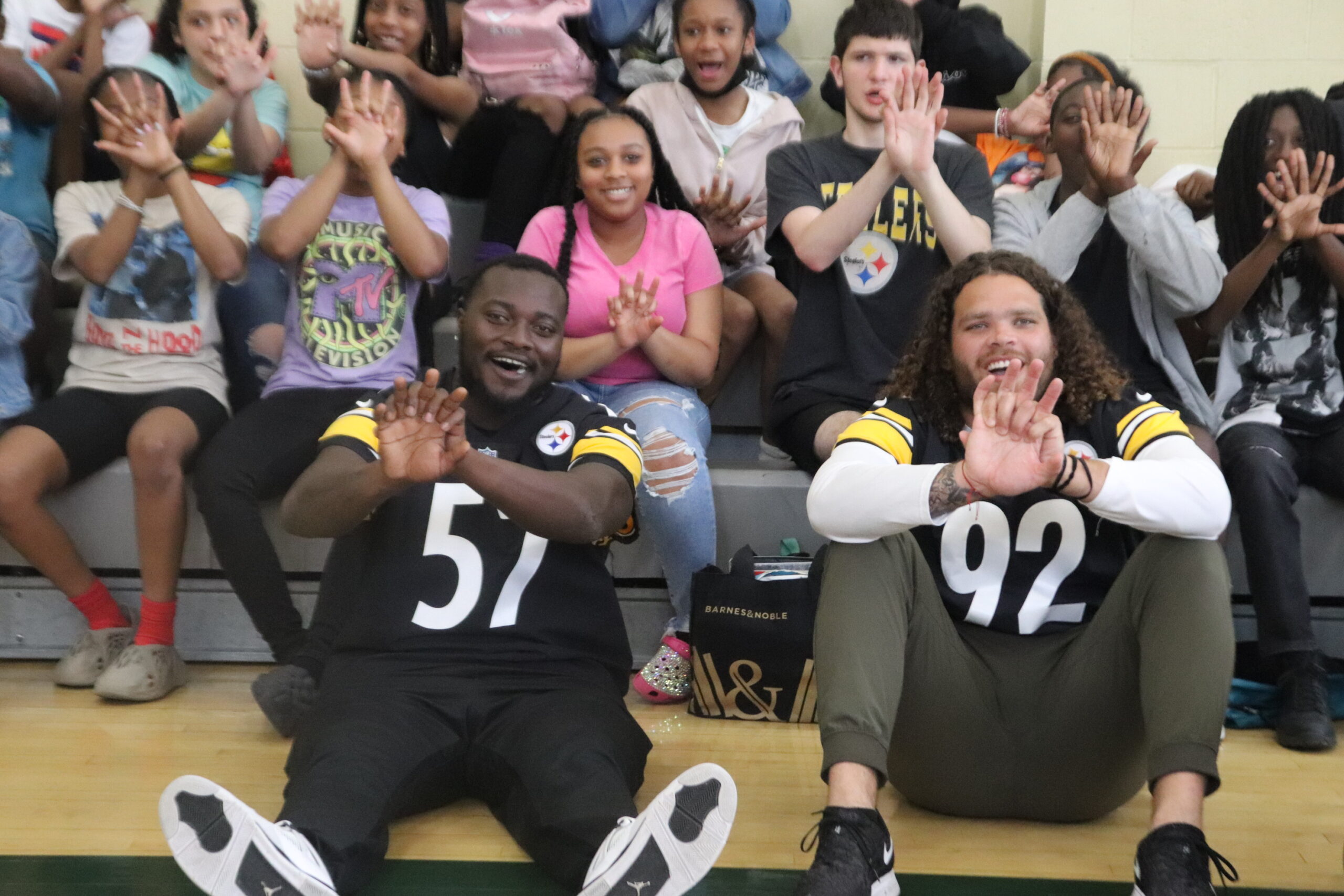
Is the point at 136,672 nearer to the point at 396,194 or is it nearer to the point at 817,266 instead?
the point at 396,194

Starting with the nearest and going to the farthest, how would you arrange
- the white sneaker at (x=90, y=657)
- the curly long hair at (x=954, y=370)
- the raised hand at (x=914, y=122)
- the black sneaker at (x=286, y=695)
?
the curly long hair at (x=954, y=370)
the black sneaker at (x=286, y=695)
the raised hand at (x=914, y=122)
the white sneaker at (x=90, y=657)

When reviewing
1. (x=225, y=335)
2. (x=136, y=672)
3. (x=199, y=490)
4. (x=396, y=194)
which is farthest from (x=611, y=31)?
(x=136, y=672)

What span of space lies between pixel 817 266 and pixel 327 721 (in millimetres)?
1387

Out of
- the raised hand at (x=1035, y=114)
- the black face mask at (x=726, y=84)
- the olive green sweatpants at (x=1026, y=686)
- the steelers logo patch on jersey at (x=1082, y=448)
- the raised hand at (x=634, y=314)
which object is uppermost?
the black face mask at (x=726, y=84)

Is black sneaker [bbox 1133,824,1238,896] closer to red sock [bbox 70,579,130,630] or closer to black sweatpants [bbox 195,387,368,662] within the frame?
black sweatpants [bbox 195,387,368,662]

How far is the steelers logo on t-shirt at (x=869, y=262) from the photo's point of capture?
9.06 ft

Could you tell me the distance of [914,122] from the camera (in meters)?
2.57

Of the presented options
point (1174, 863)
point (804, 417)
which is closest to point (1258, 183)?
point (804, 417)

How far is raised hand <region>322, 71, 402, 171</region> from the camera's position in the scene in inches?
105

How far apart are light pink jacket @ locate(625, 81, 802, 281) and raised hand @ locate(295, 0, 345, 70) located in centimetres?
75

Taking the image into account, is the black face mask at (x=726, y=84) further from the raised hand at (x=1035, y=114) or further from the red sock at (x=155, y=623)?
the red sock at (x=155, y=623)

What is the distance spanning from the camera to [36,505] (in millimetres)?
2635

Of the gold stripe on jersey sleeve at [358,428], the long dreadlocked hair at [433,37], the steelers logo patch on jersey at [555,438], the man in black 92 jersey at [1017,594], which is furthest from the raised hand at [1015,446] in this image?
the long dreadlocked hair at [433,37]

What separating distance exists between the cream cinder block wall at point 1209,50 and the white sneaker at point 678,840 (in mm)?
2913
